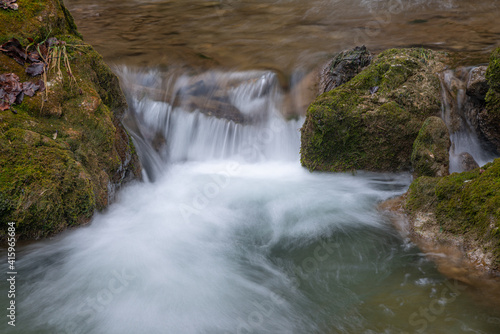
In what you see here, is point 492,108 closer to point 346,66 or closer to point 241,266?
point 346,66

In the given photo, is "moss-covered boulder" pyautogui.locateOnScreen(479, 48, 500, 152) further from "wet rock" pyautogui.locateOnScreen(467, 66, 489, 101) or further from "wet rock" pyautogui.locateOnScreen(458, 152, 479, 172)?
"wet rock" pyautogui.locateOnScreen(458, 152, 479, 172)

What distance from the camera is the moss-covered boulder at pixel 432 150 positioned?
17.0 feet

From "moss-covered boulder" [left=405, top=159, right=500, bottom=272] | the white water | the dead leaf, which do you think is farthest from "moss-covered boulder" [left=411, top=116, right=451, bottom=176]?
the dead leaf

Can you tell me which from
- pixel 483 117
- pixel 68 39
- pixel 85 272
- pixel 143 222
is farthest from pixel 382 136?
pixel 68 39

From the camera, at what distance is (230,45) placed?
953 cm

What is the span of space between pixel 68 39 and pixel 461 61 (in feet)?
23.0

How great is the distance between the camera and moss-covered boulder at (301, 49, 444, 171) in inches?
225

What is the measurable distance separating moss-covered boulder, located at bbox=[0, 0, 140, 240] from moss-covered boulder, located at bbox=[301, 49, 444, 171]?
3.18m

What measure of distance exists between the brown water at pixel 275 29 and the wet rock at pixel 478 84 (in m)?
0.96

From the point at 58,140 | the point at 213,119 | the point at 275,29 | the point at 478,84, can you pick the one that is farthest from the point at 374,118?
the point at 275,29

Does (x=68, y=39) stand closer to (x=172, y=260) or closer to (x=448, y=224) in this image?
(x=172, y=260)

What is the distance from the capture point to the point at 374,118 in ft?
18.7

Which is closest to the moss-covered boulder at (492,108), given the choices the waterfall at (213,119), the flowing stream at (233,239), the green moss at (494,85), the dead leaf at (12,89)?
the green moss at (494,85)

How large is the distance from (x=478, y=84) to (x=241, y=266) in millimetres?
5079
